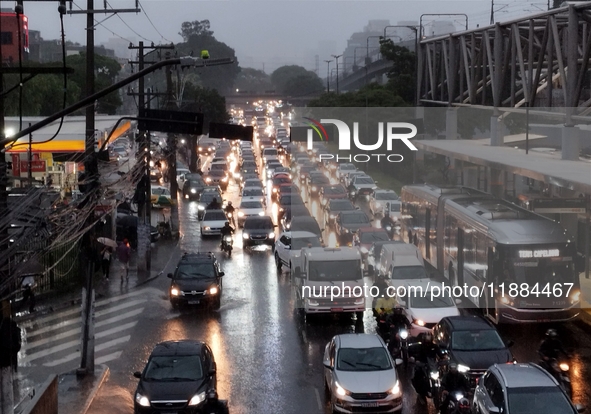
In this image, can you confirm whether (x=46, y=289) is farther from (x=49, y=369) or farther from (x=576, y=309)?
(x=576, y=309)

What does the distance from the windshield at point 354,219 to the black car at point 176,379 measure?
19.1m

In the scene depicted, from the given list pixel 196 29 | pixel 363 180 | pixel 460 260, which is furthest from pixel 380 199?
pixel 196 29

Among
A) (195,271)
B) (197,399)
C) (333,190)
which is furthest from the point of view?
(333,190)

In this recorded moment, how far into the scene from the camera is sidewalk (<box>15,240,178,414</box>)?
55.8 feet

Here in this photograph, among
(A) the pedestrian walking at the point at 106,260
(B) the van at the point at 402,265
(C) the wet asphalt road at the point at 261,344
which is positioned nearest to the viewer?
(C) the wet asphalt road at the point at 261,344

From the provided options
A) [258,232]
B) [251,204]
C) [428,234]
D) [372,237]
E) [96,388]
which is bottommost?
[96,388]

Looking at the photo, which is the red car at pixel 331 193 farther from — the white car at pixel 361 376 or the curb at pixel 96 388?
the white car at pixel 361 376

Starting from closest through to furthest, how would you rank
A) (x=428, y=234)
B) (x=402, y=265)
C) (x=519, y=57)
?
1. (x=402, y=265)
2. (x=428, y=234)
3. (x=519, y=57)

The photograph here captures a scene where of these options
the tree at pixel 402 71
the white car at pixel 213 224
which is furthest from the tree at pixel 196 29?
the white car at pixel 213 224

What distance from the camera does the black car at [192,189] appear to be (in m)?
58.7

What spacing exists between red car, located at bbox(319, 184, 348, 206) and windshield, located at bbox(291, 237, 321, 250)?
547 inches

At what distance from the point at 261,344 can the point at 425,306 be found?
412 cm

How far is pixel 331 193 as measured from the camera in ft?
151

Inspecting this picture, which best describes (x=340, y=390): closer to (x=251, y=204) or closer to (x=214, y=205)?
(x=214, y=205)
